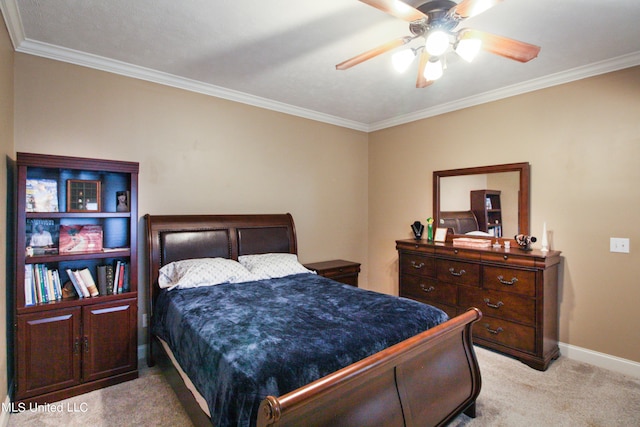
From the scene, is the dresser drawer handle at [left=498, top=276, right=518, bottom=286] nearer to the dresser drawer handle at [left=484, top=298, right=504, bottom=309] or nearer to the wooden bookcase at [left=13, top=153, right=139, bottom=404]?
the dresser drawer handle at [left=484, top=298, right=504, bottom=309]

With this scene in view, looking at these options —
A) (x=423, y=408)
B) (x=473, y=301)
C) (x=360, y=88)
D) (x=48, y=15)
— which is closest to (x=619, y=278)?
(x=473, y=301)

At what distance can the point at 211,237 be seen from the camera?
129 inches

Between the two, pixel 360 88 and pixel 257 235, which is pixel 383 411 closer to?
pixel 257 235

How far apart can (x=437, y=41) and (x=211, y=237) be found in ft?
8.57

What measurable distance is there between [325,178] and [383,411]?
332cm

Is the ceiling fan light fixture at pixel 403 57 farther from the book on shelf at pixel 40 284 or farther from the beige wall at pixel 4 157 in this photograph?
the book on shelf at pixel 40 284

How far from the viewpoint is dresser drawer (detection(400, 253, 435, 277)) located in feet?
12.0

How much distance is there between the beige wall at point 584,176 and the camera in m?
2.77

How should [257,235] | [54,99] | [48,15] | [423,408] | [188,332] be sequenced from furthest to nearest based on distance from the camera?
[257,235]
[54,99]
[48,15]
[188,332]
[423,408]

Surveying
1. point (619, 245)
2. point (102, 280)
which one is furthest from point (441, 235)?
point (102, 280)

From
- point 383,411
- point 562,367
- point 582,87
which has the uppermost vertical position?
point 582,87

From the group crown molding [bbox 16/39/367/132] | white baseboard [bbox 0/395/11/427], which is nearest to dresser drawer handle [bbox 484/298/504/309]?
crown molding [bbox 16/39/367/132]

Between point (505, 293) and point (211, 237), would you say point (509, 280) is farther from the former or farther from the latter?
point (211, 237)

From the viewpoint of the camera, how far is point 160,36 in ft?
7.92
